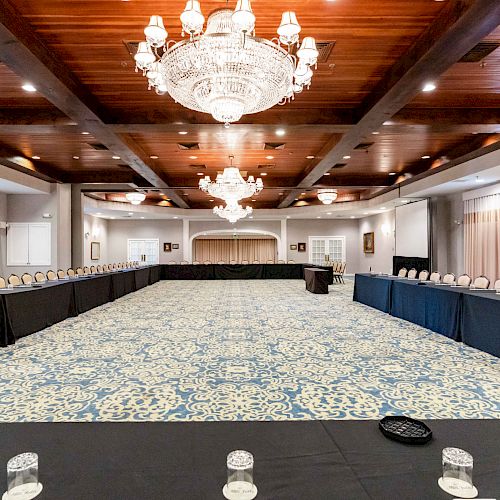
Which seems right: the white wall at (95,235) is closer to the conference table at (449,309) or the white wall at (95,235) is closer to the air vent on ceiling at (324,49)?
the conference table at (449,309)

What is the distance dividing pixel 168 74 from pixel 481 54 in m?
3.73

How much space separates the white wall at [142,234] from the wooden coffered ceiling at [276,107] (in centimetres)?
1034

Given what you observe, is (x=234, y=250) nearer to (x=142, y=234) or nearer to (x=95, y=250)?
(x=142, y=234)

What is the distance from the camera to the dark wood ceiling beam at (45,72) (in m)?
3.91

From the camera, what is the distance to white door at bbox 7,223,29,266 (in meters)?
12.9

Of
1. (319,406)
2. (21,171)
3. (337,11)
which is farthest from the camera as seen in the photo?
(21,171)

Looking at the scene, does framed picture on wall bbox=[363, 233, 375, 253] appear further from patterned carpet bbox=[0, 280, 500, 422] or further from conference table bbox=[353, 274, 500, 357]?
patterned carpet bbox=[0, 280, 500, 422]

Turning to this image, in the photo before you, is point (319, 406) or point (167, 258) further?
point (167, 258)

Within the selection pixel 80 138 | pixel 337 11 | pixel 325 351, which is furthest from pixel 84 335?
pixel 337 11

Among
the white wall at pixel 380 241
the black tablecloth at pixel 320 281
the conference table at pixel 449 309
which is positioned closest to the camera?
the conference table at pixel 449 309

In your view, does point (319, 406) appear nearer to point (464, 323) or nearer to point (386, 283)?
point (464, 323)

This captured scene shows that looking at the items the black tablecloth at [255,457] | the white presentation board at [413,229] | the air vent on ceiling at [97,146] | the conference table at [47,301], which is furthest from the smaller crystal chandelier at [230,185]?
the black tablecloth at [255,457]

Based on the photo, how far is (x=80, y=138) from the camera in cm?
857

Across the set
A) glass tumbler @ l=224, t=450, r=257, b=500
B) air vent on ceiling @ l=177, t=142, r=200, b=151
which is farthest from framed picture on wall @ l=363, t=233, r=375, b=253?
glass tumbler @ l=224, t=450, r=257, b=500
